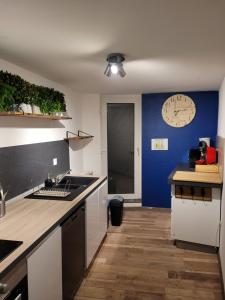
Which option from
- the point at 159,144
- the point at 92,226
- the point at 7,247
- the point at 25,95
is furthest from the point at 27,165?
the point at 159,144

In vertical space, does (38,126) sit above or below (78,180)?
above

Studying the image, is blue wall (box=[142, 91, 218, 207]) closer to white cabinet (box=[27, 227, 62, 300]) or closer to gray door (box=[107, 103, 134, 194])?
gray door (box=[107, 103, 134, 194])

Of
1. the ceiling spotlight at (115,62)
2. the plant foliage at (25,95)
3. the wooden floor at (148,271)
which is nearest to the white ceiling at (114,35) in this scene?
the ceiling spotlight at (115,62)

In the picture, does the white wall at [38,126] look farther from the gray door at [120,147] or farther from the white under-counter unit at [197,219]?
the white under-counter unit at [197,219]

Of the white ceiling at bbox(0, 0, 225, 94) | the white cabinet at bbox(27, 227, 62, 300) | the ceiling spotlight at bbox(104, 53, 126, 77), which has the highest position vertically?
the white ceiling at bbox(0, 0, 225, 94)

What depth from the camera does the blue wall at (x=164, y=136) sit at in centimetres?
426

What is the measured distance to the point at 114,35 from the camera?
171 cm

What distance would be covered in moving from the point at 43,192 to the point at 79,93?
2.22 metres

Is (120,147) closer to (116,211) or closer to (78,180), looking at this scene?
(116,211)

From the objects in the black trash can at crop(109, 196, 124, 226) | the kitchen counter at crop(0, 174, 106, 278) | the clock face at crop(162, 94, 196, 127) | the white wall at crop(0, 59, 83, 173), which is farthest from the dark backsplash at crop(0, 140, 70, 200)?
the clock face at crop(162, 94, 196, 127)

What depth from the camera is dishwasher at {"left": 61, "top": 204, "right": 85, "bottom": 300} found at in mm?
2035

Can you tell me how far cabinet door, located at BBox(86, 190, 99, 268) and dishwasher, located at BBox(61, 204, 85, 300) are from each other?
127 mm

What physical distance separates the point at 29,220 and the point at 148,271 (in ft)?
5.08

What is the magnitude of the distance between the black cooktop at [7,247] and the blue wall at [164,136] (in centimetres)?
333
